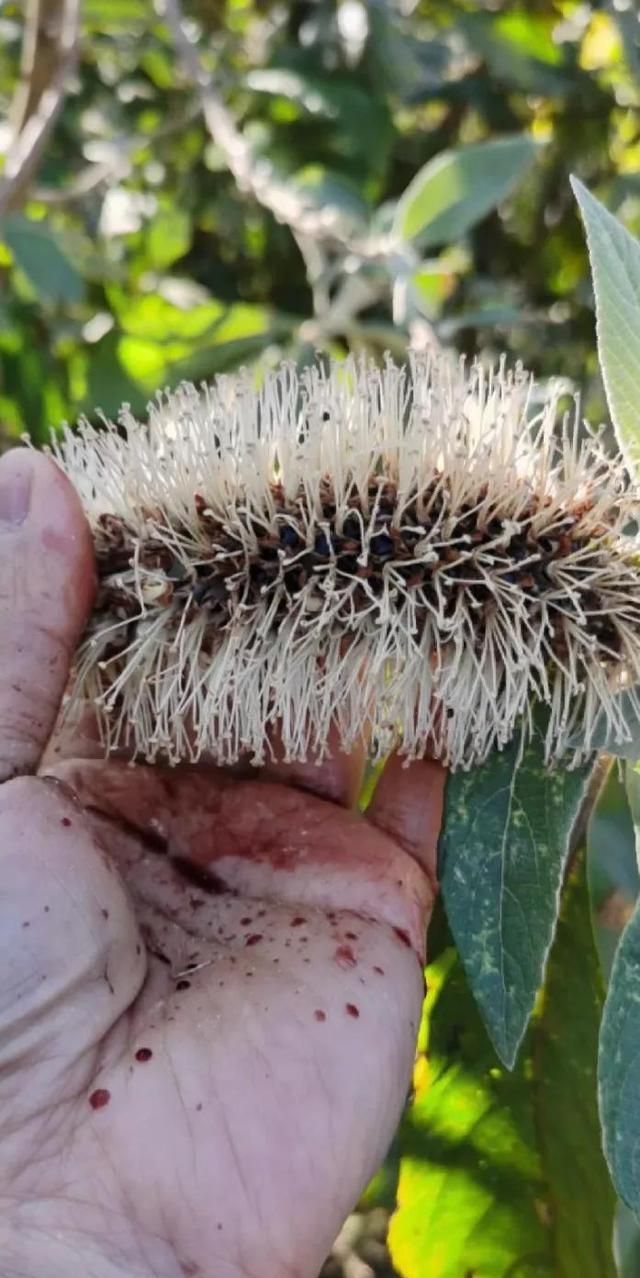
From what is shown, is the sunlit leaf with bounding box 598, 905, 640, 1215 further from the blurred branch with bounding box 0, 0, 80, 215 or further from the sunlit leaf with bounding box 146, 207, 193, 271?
the sunlit leaf with bounding box 146, 207, 193, 271

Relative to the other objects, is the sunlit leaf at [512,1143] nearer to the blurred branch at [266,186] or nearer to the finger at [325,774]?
the finger at [325,774]

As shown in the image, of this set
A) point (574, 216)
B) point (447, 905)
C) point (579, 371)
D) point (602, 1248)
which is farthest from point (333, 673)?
point (574, 216)

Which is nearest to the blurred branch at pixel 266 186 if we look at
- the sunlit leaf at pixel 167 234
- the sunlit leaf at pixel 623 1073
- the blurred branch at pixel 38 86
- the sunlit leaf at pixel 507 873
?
the blurred branch at pixel 38 86

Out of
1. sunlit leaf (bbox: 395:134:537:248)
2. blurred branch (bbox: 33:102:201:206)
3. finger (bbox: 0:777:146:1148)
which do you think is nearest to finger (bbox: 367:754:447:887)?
finger (bbox: 0:777:146:1148)

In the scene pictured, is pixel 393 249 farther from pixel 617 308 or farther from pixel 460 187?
pixel 617 308

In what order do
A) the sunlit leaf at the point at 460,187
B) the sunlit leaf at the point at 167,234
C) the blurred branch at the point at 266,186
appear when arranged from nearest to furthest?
the sunlit leaf at the point at 460,187, the blurred branch at the point at 266,186, the sunlit leaf at the point at 167,234

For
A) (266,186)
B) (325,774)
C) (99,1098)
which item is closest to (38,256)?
(266,186)

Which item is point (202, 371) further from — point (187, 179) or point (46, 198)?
point (187, 179)
